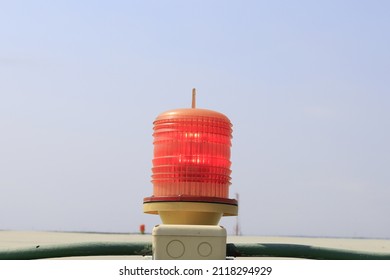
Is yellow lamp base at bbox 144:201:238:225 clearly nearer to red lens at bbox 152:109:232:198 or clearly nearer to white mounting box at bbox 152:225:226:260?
red lens at bbox 152:109:232:198

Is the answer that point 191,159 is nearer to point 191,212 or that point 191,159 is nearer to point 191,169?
point 191,169

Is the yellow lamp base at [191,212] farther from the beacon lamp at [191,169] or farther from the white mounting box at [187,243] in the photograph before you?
the white mounting box at [187,243]

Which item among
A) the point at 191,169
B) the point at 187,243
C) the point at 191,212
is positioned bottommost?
the point at 187,243

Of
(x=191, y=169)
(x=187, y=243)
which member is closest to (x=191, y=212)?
(x=191, y=169)

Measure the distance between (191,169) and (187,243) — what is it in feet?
1.68

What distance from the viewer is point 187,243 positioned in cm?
278

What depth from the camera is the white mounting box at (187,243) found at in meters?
2.76

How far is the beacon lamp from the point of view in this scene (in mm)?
3148

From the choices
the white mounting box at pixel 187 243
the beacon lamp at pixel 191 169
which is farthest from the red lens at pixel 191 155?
the white mounting box at pixel 187 243

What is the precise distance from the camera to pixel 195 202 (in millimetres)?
3121

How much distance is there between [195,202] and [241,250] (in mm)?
348
